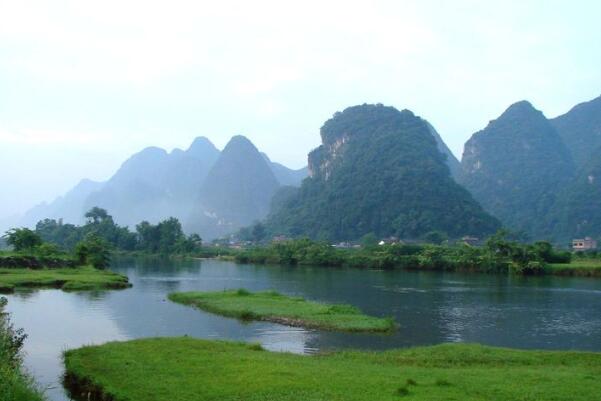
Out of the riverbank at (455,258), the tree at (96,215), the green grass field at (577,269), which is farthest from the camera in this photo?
the tree at (96,215)

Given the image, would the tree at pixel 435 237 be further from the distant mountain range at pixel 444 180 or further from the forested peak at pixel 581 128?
the forested peak at pixel 581 128

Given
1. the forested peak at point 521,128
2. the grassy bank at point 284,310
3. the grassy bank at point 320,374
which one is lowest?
the grassy bank at point 284,310

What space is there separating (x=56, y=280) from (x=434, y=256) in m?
45.2

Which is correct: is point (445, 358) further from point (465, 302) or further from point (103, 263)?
point (103, 263)

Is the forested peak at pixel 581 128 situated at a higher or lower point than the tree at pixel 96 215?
higher

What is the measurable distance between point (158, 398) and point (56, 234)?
11325 cm

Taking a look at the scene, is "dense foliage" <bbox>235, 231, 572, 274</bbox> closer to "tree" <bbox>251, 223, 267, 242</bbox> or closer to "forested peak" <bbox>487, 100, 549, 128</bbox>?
"tree" <bbox>251, 223, 267, 242</bbox>

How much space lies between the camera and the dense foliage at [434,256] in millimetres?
65812

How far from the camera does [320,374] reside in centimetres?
1412

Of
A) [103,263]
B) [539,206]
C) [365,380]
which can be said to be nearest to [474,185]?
[539,206]

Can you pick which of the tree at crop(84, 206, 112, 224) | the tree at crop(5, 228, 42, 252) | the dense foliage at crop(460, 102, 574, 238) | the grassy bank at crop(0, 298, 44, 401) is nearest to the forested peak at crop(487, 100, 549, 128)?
the dense foliage at crop(460, 102, 574, 238)

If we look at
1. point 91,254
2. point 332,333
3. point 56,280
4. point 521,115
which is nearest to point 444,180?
point 521,115

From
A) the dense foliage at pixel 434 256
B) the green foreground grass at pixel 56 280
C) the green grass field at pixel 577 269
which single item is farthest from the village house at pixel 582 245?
the green foreground grass at pixel 56 280

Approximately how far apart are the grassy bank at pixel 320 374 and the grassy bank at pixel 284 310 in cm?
659
